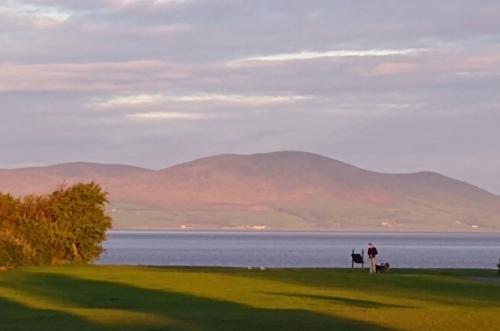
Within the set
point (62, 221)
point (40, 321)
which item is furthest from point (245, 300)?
point (62, 221)

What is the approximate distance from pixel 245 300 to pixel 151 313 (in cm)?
673

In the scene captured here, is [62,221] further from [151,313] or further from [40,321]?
[40,321]

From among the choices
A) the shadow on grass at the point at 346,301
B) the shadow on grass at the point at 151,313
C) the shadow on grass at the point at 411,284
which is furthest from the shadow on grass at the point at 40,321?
the shadow on grass at the point at 411,284

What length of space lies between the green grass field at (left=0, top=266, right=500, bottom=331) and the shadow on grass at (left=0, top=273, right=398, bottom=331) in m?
0.03

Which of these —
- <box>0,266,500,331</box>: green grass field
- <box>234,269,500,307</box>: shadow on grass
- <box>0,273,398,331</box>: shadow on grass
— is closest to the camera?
<box>0,273,398,331</box>: shadow on grass

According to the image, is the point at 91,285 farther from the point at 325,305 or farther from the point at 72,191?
the point at 72,191

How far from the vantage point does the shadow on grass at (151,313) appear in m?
35.0

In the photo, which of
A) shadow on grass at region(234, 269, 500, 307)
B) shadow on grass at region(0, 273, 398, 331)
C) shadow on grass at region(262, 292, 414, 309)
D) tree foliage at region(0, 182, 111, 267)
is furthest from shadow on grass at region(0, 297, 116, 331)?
tree foliage at region(0, 182, 111, 267)

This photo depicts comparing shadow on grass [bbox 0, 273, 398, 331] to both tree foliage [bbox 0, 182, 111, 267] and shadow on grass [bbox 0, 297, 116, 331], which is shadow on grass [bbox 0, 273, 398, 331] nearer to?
shadow on grass [bbox 0, 297, 116, 331]

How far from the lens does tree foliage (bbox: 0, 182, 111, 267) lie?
81312mm

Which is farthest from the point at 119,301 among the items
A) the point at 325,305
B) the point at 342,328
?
the point at 342,328

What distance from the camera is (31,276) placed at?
206 ft

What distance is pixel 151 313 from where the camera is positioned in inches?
1586

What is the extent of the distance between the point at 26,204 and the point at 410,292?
3646 centimetres
